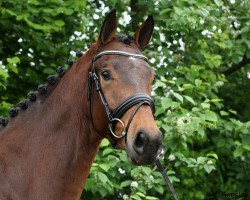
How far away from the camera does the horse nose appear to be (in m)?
3.38

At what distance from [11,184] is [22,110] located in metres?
0.53

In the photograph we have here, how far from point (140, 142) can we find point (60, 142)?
0.65 metres

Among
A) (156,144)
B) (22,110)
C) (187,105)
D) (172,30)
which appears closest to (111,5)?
(172,30)

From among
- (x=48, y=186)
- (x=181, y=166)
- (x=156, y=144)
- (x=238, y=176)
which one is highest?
(x=156, y=144)

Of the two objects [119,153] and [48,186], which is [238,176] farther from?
[48,186]

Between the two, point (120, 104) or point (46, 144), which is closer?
point (120, 104)

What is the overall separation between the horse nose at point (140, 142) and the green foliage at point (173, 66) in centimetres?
258

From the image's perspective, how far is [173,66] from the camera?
7.58m

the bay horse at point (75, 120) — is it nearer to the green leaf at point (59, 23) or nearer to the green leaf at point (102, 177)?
the green leaf at point (102, 177)

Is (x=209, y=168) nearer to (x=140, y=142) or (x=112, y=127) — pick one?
(x=112, y=127)

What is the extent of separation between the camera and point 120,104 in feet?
11.8

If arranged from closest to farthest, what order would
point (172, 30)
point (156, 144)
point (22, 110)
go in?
point (156, 144)
point (22, 110)
point (172, 30)

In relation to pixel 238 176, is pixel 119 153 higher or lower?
higher

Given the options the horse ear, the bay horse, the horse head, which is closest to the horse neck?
the bay horse
